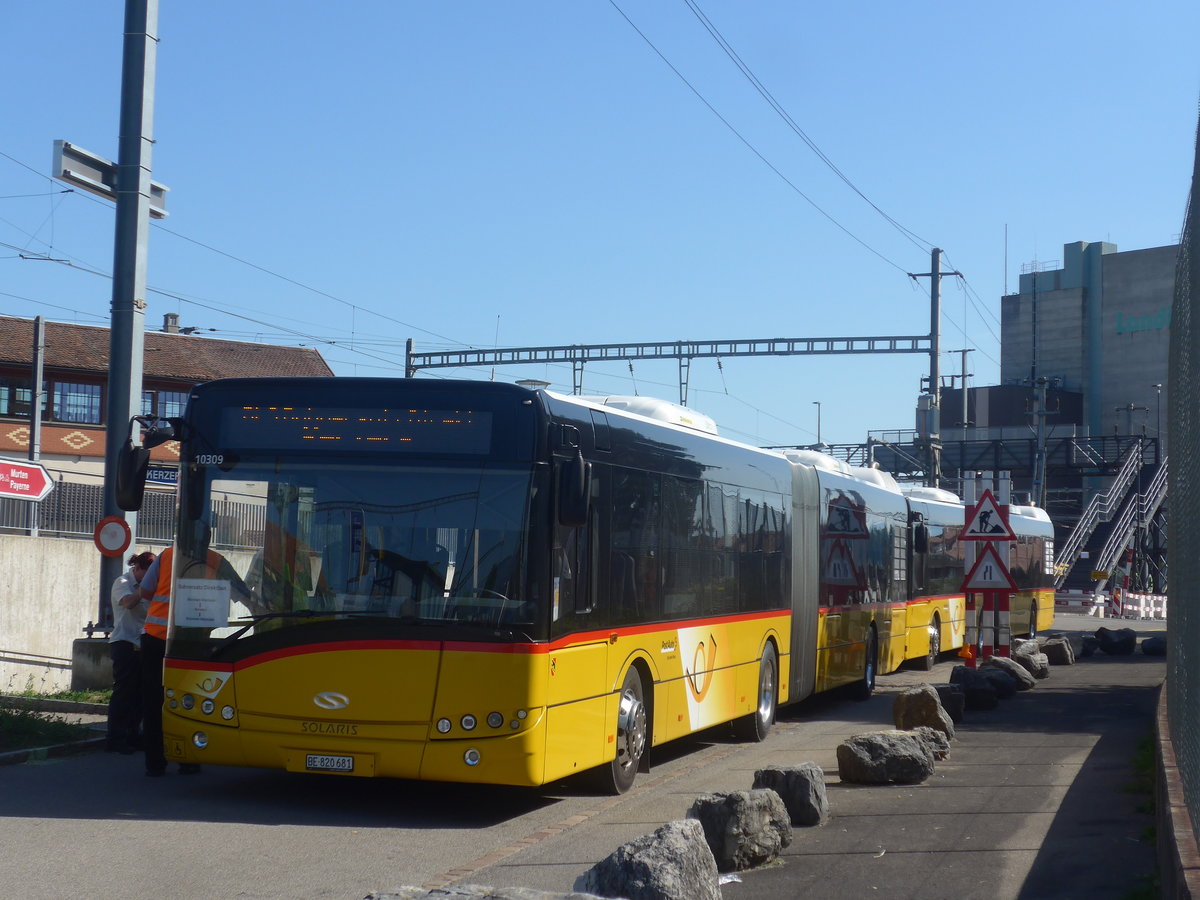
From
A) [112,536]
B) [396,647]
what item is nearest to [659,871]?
[396,647]

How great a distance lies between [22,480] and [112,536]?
3.77 meters

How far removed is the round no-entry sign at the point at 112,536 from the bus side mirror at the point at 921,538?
1438 cm

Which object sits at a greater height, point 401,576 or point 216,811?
point 401,576

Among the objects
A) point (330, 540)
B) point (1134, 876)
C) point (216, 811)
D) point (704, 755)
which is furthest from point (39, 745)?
point (1134, 876)

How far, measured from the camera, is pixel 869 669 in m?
21.4

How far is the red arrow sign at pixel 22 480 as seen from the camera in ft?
58.8

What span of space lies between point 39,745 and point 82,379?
1784 inches

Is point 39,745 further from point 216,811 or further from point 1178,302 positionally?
point 1178,302

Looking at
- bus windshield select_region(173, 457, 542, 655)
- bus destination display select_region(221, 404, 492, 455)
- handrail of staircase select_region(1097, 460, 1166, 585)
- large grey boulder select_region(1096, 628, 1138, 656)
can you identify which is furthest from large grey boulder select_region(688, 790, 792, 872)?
handrail of staircase select_region(1097, 460, 1166, 585)

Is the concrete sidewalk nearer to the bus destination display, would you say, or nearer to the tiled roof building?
the bus destination display

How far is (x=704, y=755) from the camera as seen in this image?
14.1 metres

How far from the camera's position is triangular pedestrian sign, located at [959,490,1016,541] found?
2097 cm

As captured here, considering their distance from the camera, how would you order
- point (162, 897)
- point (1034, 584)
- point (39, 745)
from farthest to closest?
1. point (1034, 584)
2. point (39, 745)
3. point (162, 897)

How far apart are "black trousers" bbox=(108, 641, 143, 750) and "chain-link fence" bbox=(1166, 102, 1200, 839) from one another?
8365 mm
